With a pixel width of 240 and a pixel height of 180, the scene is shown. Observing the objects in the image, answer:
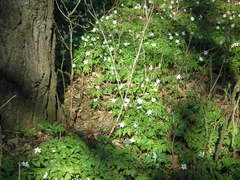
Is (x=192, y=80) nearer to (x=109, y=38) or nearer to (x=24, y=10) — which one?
(x=109, y=38)

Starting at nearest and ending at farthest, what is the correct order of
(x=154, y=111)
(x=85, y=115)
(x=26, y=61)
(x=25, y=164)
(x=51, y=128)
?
1. (x=25, y=164)
2. (x=26, y=61)
3. (x=51, y=128)
4. (x=154, y=111)
5. (x=85, y=115)

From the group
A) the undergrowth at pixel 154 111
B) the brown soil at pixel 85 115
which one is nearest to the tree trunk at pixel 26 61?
the undergrowth at pixel 154 111

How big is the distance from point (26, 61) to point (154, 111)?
1.53 metres

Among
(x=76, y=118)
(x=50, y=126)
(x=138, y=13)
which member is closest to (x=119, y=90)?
(x=76, y=118)

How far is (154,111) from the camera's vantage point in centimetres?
369

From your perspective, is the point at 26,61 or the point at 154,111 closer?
the point at 26,61

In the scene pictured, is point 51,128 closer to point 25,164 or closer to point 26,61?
point 25,164

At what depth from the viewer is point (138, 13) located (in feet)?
20.9

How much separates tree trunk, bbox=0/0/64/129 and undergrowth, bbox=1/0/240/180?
276mm

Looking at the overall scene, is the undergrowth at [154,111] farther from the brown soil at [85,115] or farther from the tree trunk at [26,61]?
the tree trunk at [26,61]

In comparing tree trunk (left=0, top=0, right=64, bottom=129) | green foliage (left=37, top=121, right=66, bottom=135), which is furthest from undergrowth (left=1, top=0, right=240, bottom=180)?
tree trunk (left=0, top=0, right=64, bottom=129)

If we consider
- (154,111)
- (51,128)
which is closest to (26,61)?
(51,128)

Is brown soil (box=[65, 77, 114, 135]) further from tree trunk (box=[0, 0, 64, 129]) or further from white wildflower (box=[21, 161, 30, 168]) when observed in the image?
white wildflower (box=[21, 161, 30, 168])

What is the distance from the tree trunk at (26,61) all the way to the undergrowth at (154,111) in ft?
0.91
